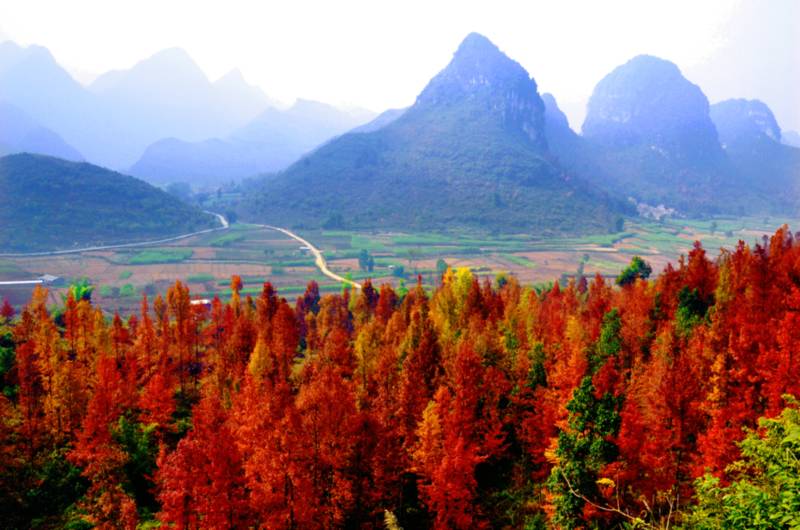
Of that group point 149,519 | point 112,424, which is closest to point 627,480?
point 149,519

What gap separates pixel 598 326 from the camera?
5862 centimetres

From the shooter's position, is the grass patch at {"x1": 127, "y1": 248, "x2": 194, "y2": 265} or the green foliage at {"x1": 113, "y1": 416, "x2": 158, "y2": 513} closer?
the green foliage at {"x1": 113, "y1": 416, "x2": 158, "y2": 513}

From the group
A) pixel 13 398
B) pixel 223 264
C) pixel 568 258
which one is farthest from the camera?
pixel 568 258

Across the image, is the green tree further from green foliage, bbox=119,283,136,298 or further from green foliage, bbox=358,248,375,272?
green foliage, bbox=358,248,375,272

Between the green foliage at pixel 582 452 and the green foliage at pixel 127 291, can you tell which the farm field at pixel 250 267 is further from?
the green foliage at pixel 582 452

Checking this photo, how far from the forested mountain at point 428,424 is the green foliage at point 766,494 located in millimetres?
183

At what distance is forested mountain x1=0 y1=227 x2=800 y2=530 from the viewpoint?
30.3 m

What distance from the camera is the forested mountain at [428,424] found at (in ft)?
99.5

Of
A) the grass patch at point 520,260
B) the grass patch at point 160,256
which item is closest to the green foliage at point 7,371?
the grass patch at point 160,256

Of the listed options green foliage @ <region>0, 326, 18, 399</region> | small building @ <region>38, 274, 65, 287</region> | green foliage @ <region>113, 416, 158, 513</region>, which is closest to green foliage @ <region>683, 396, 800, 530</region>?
green foliage @ <region>113, 416, 158, 513</region>

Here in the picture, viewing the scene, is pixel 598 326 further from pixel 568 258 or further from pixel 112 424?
pixel 568 258

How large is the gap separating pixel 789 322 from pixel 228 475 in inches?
1609

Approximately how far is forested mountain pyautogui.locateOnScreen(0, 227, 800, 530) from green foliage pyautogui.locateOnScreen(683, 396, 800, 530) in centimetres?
18

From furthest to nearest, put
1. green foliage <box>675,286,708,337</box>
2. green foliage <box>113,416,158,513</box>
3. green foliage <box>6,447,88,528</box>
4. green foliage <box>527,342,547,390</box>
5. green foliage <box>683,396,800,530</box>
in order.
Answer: green foliage <box>675,286,708,337</box> → green foliage <box>527,342,547,390</box> → green foliage <box>113,416,158,513</box> → green foliage <box>6,447,88,528</box> → green foliage <box>683,396,800,530</box>
